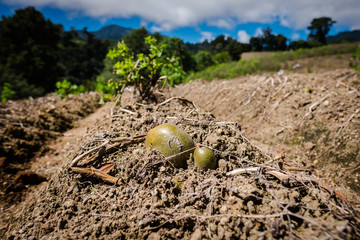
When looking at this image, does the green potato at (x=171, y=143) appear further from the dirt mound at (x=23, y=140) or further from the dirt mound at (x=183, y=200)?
the dirt mound at (x=23, y=140)

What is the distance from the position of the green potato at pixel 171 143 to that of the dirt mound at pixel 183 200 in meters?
0.08

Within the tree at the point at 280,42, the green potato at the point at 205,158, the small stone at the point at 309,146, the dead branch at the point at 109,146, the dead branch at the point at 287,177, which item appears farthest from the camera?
the tree at the point at 280,42

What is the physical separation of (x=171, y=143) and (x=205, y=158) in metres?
0.38

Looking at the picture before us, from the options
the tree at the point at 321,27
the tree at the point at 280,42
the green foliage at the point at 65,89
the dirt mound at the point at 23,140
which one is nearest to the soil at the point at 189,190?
the dirt mound at the point at 23,140

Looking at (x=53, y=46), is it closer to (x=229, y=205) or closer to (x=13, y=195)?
(x=13, y=195)

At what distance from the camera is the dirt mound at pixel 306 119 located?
2.66m

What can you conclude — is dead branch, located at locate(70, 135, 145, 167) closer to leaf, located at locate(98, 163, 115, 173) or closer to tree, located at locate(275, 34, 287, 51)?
leaf, located at locate(98, 163, 115, 173)

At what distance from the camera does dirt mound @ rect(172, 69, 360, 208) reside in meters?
2.66

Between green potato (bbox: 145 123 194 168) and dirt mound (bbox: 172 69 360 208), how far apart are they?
1301 millimetres

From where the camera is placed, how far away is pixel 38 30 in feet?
72.3

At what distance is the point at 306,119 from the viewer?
3.46 meters

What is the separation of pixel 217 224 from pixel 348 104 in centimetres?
364

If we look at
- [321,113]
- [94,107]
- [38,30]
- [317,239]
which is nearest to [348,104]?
[321,113]

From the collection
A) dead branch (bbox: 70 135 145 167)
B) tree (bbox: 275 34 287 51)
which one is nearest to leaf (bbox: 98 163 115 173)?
dead branch (bbox: 70 135 145 167)
